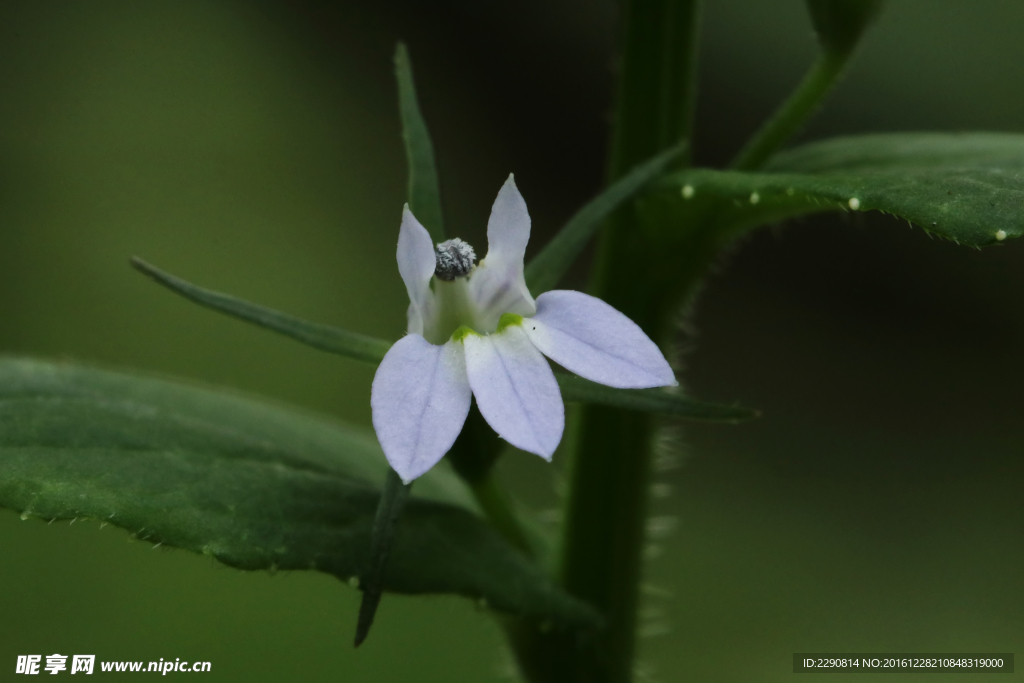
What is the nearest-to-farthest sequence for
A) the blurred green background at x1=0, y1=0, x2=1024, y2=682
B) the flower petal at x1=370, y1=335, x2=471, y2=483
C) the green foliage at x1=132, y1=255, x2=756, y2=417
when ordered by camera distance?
the flower petal at x1=370, y1=335, x2=471, y2=483, the green foliage at x1=132, y1=255, x2=756, y2=417, the blurred green background at x1=0, y1=0, x2=1024, y2=682

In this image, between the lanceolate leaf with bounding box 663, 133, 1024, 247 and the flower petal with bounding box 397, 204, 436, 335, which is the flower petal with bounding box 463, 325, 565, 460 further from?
the lanceolate leaf with bounding box 663, 133, 1024, 247

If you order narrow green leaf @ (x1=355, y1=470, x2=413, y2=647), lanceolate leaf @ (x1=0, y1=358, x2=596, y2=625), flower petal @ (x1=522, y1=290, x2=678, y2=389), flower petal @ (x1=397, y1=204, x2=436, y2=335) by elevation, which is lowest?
narrow green leaf @ (x1=355, y1=470, x2=413, y2=647)

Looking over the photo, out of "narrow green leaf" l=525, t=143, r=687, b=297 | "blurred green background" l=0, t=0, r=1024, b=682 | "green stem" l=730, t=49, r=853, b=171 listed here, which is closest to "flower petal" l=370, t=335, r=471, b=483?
"narrow green leaf" l=525, t=143, r=687, b=297

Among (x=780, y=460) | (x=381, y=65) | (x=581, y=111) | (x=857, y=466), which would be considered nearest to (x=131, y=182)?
(x=381, y=65)

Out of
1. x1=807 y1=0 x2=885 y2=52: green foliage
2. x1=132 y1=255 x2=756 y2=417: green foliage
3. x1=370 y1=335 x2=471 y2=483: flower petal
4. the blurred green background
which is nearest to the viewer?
x1=370 y1=335 x2=471 y2=483: flower petal

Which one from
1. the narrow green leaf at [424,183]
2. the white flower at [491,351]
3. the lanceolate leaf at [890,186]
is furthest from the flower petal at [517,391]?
the lanceolate leaf at [890,186]

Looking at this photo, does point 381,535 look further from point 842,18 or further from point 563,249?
point 842,18

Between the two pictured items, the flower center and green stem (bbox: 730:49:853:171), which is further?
green stem (bbox: 730:49:853:171)

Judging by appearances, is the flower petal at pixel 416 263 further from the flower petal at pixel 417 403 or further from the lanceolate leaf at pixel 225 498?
the lanceolate leaf at pixel 225 498

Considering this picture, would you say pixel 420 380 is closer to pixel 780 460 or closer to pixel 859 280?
pixel 780 460
